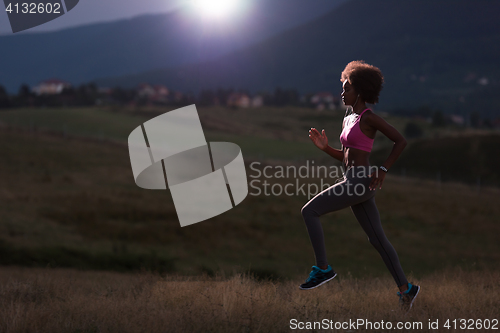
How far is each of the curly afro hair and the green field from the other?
997 cm

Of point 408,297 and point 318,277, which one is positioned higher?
point 318,277

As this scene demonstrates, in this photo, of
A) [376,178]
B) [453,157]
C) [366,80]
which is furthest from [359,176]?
[453,157]

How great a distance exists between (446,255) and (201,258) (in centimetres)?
1344

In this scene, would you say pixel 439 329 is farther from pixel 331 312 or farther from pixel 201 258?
pixel 201 258

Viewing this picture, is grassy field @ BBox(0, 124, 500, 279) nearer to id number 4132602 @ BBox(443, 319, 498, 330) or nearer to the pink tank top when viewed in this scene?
the pink tank top

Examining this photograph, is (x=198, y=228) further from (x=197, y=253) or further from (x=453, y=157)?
(x=453, y=157)

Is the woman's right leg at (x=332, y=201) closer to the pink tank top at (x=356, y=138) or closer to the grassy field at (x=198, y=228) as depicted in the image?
the pink tank top at (x=356, y=138)

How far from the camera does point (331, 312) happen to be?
443 cm

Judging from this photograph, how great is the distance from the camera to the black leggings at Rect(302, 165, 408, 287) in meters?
4.66

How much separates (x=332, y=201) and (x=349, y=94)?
1.11 m

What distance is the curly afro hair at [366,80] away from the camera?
4.74 m

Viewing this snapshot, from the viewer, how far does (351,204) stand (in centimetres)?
475

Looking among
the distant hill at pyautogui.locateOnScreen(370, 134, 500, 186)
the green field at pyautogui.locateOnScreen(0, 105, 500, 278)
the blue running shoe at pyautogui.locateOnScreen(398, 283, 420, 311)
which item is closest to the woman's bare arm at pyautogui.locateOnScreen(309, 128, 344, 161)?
the blue running shoe at pyautogui.locateOnScreen(398, 283, 420, 311)

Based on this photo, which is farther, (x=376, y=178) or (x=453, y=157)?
(x=453, y=157)
